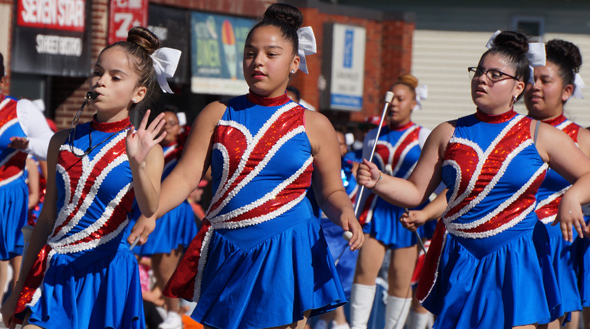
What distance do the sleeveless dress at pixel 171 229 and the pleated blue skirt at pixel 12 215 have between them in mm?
1405

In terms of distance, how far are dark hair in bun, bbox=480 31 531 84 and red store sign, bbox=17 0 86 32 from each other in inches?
354

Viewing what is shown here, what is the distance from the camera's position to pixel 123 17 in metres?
14.7

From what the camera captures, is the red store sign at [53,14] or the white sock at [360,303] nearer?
the white sock at [360,303]

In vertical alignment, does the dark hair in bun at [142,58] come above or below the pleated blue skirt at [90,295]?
above

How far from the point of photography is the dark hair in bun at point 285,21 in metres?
4.83

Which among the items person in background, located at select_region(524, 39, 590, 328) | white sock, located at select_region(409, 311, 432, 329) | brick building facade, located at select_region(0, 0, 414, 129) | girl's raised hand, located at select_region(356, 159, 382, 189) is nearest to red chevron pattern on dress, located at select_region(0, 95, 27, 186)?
white sock, located at select_region(409, 311, 432, 329)

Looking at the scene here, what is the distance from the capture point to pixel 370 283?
845 centimetres

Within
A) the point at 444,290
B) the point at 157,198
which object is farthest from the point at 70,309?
the point at 444,290

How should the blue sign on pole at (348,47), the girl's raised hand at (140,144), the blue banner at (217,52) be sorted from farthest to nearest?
the blue sign on pole at (348,47)
the blue banner at (217,52)
the girl's raised hand at (140,144)

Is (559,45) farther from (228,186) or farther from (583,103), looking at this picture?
(583,103)

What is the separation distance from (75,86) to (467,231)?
10.4 m

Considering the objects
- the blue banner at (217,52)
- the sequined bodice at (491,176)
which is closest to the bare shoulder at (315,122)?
the sequined bodice at (491,176)

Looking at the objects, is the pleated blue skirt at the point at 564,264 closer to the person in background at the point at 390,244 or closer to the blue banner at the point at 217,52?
the person in background at the point at 390,244

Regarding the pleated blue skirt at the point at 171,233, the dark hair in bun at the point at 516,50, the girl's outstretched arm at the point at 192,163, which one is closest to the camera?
the girl's outstretched arm at the point at 192,163
